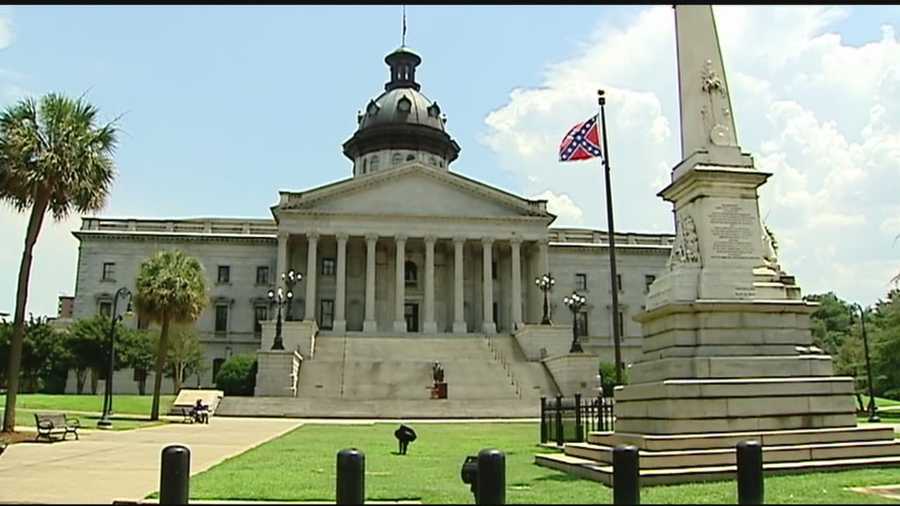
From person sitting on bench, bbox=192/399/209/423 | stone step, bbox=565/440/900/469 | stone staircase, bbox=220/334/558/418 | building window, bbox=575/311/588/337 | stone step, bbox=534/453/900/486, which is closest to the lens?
stone step, bbox=534/453/900/486

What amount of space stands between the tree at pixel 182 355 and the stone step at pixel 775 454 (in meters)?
53.5

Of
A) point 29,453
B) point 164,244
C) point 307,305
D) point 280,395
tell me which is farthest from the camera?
point 164,244

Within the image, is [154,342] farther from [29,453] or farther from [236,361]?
[29,453]

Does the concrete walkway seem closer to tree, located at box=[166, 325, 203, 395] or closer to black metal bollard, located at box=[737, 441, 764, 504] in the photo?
black metal bollard, located at box=[737, 441, 764, 504]

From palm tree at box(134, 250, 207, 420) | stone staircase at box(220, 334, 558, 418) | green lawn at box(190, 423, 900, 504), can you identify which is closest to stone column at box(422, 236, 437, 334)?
stone staircase at box(220, 334, 558, 418)

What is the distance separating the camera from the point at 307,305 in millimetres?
74500

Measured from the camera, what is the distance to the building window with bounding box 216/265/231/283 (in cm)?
8119

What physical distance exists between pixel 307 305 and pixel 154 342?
13.1 metres

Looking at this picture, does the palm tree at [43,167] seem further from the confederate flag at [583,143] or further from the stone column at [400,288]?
the stone column at [400,288]

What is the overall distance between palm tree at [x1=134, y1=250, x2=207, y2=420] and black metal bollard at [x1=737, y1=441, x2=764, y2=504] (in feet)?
122

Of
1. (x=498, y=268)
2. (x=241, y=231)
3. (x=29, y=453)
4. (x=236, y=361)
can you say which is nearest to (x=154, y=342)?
(x=236, y=361)

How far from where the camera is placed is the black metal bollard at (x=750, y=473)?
9.24 m

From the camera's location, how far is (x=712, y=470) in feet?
40.7

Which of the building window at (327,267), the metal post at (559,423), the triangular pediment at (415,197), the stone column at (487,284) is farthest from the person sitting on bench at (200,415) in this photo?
the building window at (327,267)
